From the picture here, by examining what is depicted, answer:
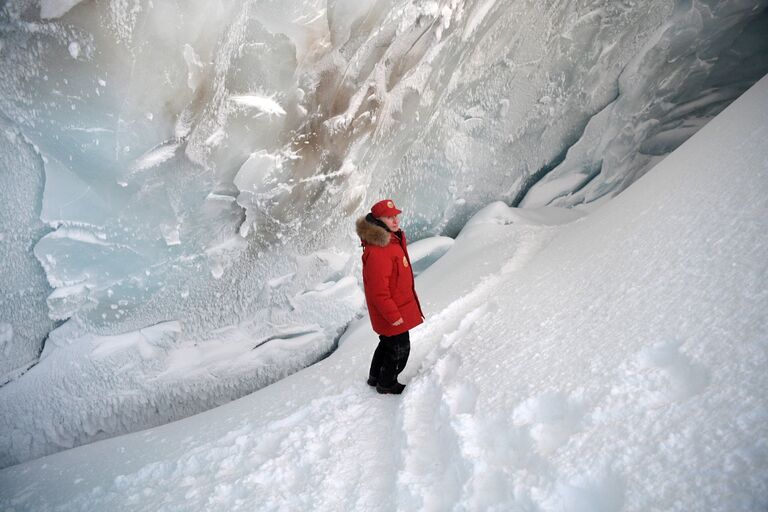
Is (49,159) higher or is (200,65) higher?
(200,65)

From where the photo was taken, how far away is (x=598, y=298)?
6.28 ft

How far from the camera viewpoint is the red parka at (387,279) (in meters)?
2.08

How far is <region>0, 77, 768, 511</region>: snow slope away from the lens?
1104 millimetres

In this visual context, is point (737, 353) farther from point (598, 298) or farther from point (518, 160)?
point (518, 160)

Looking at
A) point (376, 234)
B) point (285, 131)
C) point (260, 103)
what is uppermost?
point (260, 103)

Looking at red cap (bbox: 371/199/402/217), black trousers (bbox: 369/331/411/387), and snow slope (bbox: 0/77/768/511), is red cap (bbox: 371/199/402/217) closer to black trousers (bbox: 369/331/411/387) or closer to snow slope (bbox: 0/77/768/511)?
black trousers (bbox: 369/331/411/387)

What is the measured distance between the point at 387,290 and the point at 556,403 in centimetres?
89

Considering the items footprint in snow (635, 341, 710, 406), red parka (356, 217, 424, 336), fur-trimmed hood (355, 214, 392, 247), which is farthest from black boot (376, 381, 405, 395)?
footprint in snow (635, 341, 710, 406)

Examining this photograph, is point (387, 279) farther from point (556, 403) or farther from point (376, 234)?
point (556, 403)

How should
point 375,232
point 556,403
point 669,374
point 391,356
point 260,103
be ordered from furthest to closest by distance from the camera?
point 260,103
point 391,356
point 375,232
point 556,403
point 669,374

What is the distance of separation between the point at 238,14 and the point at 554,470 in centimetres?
283

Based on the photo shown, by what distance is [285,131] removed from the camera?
3.09 meters

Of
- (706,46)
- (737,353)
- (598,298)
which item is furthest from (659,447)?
(706,46)

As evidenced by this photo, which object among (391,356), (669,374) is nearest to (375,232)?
(391,356)
